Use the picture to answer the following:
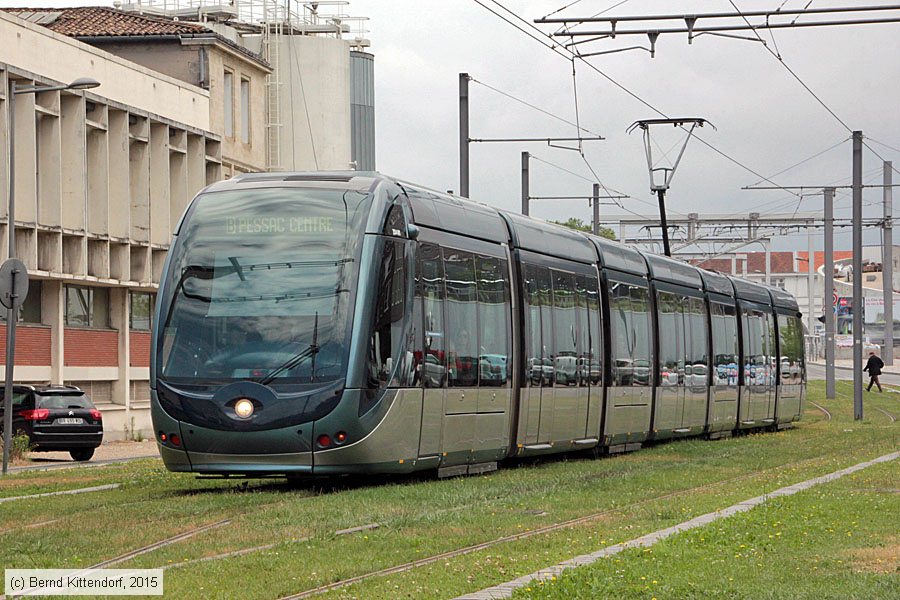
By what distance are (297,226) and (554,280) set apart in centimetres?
635

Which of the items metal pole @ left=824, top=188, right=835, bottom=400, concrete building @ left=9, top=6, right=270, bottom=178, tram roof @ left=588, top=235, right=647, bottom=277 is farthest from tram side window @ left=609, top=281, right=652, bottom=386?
metal pole @ left=824, top=188, right=835, bottom=400

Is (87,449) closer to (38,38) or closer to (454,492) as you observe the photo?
(38,38)

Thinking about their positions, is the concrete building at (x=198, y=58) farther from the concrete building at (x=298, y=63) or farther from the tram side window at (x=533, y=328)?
the tram side window at (x=533, y=328)

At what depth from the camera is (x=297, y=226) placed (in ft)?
56.6

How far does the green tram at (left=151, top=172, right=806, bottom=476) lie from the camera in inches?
657

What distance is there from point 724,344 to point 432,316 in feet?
52.7

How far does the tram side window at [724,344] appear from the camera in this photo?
32594mm

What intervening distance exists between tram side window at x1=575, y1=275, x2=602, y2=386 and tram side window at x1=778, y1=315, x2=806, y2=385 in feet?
50.2

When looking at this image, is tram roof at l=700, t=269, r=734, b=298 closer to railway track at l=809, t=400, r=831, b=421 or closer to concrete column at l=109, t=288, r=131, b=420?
railway track at l=809, t=400, r=831, b=421

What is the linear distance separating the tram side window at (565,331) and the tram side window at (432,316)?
422 centimetres

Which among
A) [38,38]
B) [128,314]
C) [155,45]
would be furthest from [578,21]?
[155,45]

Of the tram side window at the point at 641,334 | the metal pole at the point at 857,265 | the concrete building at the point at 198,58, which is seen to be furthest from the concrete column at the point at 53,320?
the metal pole at the point at 857,265

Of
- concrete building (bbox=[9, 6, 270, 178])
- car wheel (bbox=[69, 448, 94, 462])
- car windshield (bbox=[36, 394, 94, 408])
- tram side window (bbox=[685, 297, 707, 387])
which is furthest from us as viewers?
concrete building (bbox=[9, 6, 270, 178])

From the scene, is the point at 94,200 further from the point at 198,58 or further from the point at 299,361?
the point at 299,361
